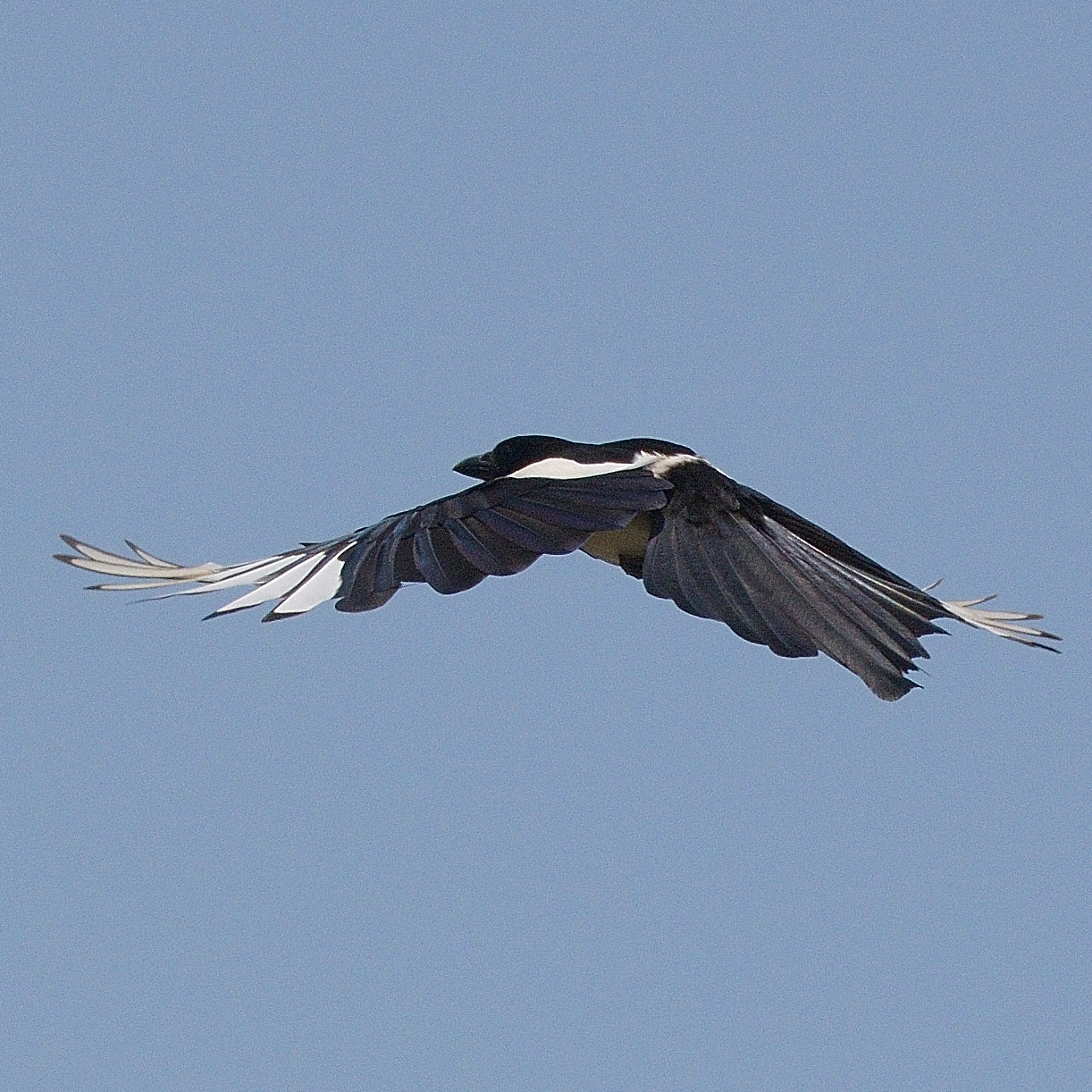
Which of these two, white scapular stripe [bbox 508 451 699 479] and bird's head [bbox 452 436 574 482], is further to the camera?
bird's head [bbox 452 436 574 482]

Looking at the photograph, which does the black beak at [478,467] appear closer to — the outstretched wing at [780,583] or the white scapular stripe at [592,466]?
the white scapular stripe at [592,466]

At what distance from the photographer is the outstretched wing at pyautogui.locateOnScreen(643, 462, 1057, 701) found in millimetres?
4984

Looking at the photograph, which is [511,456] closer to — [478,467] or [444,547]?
[478,467]

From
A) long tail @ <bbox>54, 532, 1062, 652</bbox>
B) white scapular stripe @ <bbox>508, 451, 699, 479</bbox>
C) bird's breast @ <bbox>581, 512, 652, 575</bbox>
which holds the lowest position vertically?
long tail @ <bbox>54, 532, 1062, 652</bbox>

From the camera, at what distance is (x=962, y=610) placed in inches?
268

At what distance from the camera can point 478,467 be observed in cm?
635

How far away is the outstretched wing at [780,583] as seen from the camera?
4984 mm

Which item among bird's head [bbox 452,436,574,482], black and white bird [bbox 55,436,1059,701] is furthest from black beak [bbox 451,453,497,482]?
black and white bird [bbox 55,436,1059,701]

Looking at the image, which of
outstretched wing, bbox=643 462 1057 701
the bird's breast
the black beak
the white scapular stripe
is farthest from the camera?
the black beak

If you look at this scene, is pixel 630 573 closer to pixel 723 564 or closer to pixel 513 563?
pixel 723 564

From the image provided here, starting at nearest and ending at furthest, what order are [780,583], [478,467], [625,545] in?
[780,583], [625,545], [478,467]

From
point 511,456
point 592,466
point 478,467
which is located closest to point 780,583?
point 592,466

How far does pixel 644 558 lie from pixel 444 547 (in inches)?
25.0

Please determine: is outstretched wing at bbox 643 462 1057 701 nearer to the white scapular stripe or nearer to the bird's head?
the white scapular stripe
